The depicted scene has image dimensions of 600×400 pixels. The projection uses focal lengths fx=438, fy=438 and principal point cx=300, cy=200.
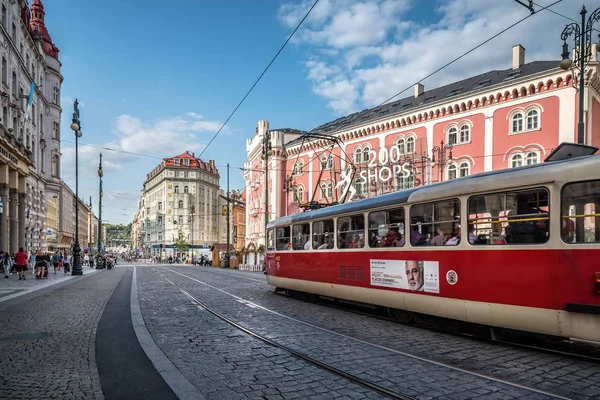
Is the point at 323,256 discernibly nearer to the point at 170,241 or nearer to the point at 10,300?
the point at 10,300

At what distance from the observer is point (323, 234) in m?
12.8

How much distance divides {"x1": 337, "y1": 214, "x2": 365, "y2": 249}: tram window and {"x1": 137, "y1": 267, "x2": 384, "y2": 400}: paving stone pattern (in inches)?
150

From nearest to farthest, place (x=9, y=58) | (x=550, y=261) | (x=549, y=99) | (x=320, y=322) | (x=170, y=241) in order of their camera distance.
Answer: (x=550, y=261) → (x=320, y=322) → (x=549, y=99) → (x=9, y=58) → (x=170, y=241)

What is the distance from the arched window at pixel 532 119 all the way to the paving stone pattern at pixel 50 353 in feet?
94.9

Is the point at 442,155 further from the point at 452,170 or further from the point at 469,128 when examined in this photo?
the point at 469,128

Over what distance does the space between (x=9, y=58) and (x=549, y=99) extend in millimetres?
37597

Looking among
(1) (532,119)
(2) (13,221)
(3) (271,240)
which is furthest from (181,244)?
(3) (271,240)

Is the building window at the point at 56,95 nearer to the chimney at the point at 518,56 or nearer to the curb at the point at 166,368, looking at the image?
the chimney at the point at 518,56

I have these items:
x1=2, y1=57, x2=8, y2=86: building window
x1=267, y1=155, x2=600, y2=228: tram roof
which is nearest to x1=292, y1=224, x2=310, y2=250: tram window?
x1=267, y1=155, x2=600, y2=228: tram roof

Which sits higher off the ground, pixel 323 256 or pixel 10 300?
pixel 323 256

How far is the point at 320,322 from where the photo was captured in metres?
9.82

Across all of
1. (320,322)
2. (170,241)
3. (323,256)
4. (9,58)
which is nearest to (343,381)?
(320,322)

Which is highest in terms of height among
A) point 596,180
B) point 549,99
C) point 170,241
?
point 549,99

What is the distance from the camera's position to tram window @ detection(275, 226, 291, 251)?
49.8 ft
